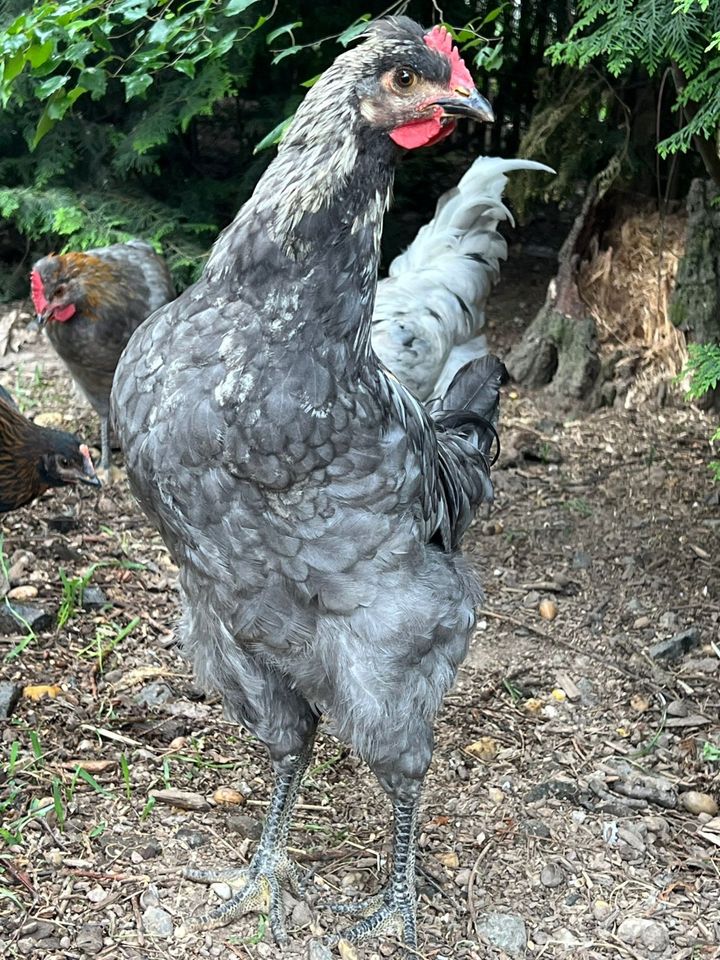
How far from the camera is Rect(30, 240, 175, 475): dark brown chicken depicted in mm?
5617

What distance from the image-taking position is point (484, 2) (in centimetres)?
725

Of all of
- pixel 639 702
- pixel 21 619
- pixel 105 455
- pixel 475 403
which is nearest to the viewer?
pixel 475 403

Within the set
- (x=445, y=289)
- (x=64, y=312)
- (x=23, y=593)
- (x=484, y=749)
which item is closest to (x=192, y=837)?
(x=484, y=749)

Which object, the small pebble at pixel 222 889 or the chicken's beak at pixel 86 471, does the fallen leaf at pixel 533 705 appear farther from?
the chicken's beak at pixel 86 471

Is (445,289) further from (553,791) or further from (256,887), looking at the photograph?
(256,887)

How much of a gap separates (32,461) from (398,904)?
102 inches

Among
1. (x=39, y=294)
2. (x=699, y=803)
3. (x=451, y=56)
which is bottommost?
(x=699, y=803)

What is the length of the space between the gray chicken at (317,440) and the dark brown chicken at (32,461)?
75.5 inches

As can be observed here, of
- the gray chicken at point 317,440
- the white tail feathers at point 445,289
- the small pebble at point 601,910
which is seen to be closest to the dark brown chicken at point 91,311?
the white tail feathers at point 445,289

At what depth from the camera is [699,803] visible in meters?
3.66

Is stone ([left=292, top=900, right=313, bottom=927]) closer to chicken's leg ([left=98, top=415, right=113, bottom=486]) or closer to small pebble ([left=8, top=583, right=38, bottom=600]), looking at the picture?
small pebble ([left=8, top=583, right=38, bottom=600])

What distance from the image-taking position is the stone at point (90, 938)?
3012 mm

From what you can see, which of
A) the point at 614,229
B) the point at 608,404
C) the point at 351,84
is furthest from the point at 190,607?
the point at 614,229

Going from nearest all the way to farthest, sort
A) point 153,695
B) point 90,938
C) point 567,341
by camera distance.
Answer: point 90,938
point 153,695
point 567,341
